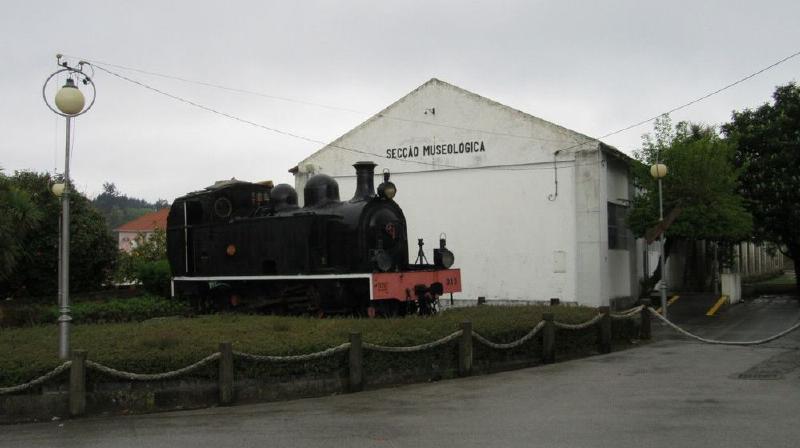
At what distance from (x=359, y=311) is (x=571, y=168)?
989 cm

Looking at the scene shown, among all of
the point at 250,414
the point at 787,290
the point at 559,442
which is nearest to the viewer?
the point at 559,442

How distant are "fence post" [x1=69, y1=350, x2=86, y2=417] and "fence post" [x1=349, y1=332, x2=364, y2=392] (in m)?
3.57

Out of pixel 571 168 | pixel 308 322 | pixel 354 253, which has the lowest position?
pixel 308 322

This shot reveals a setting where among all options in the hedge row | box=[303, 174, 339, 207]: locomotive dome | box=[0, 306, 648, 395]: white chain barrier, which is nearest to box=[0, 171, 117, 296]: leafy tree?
box=[303, 174, 339, 207]: locomotive dome

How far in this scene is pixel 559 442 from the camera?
7.50 metres

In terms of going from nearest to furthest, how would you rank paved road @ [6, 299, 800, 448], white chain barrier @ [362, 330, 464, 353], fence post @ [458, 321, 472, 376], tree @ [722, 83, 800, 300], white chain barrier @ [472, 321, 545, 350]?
paved road @ [6, 299, 800, 448] < white chain barrier @ [362, 330, 464, 353] < fence post @ [458, 321, 472, 376] < white chain barrier @ [472, 321, 545, 350] < tree @ [722, 83, 800, 300]

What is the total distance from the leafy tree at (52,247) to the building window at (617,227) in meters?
16.7

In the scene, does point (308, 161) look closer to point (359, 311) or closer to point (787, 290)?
point (359, 311)

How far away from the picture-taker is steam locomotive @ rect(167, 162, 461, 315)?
54.7 ft

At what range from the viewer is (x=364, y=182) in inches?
704

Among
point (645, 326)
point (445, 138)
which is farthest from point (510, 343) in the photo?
point (445, 138)

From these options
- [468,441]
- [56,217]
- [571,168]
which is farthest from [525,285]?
[468,441]

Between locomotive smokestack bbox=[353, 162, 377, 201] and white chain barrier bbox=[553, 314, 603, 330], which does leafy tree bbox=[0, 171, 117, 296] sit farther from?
white chain barrier bbox=[553, 314, 603, 330]

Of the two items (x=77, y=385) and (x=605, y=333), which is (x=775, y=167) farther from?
(x=77, y=385)
